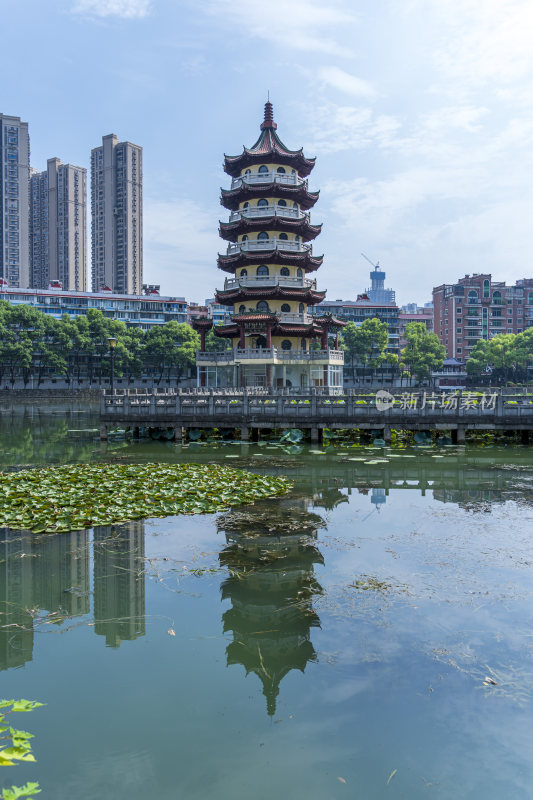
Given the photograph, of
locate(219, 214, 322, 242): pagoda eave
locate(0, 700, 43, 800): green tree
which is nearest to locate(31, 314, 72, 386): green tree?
locate(219, 214, 322, 242): pagoda eave

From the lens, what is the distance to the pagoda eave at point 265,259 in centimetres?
3831

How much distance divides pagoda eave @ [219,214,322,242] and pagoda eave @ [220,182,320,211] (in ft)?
5.94

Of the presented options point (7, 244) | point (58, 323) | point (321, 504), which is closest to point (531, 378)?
point (58, 323)

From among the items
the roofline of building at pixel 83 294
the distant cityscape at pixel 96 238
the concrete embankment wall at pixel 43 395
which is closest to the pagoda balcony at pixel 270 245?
the concrete embankment wall at pixel 43 395

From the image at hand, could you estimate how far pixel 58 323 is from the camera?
260 feet

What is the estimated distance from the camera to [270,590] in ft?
30.6

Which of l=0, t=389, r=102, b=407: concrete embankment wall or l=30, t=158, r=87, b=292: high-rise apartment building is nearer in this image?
l=0, t=389, r=102, b=407: concrete embankment wall

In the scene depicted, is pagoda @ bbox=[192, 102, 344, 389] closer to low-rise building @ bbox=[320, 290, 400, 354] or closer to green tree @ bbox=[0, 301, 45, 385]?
green tree @ bbox=[0, 301, 45, 385]

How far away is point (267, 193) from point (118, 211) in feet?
349

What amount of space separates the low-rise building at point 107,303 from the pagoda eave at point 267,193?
59104 mm

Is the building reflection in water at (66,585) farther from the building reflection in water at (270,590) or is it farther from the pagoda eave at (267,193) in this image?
the pagoda eave at (267,193)

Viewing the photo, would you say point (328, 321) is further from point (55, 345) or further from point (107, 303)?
point (107, 303)

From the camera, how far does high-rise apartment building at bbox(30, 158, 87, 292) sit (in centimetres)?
13888

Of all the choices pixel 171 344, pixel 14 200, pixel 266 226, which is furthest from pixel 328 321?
pixel 14 200
